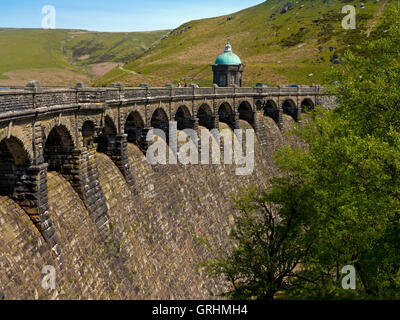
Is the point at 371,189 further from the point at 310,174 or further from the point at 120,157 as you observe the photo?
the point at 120,157

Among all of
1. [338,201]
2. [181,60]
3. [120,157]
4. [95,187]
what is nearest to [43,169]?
[95,187]

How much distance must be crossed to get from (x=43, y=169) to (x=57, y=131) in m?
3.93

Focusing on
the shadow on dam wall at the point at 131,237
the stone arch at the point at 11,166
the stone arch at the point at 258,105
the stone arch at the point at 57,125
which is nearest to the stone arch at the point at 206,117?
the shadow on dam wall at the point at 131,237

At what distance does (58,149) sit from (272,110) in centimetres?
5282

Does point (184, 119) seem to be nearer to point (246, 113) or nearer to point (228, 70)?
point (246, 113)

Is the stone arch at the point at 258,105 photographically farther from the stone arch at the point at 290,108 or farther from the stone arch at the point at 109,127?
the stone arch at the point at 109,127

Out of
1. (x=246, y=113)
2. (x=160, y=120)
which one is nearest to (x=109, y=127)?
(x=160, y=120)

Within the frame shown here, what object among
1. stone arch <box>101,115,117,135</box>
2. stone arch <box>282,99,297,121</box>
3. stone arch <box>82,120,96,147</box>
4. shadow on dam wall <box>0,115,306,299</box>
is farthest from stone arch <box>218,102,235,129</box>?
stone arch <box>82,120,96,147</box>

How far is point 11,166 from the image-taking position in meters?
20.5

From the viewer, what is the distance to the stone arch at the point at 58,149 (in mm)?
24688

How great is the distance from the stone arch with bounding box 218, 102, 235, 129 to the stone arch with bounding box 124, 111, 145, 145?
23351 millimetres

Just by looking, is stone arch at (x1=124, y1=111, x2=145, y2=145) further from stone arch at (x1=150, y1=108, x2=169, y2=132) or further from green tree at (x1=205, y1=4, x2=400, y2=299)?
green tree at (x1=205, y1=4, x2=400, y2=299)

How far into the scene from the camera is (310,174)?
2597 centimetres

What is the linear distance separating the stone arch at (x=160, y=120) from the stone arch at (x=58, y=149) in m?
15.8
